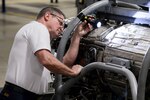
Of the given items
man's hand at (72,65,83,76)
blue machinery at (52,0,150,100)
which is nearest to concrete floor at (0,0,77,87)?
blue machinery at (52,0,150,100)

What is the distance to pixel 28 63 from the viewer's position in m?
3.19

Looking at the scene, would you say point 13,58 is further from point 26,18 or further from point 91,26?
point 26,18

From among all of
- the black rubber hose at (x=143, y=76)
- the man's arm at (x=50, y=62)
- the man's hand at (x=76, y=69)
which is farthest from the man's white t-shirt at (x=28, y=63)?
the black rubber hose at (x=143, y=76)

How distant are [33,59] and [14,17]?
8840 millimetres

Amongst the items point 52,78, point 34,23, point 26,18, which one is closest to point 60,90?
point 52,78

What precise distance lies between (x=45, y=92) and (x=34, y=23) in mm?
713

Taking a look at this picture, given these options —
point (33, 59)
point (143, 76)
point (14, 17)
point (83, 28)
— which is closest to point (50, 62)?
point (33, 59)

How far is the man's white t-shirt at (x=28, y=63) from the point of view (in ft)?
10.3

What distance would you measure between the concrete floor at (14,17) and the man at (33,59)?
2251 millimetres

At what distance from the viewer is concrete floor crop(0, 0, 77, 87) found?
7.32 meters

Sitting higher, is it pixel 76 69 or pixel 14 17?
pixel 76 69

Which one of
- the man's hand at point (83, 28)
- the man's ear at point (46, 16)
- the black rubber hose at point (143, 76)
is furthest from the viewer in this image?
the man's hand at point (83, 28)

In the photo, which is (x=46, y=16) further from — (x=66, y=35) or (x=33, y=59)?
(x=33, y=59)

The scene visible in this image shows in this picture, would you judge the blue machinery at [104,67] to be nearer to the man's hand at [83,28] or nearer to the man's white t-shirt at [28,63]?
the man's hand at [83,28]
